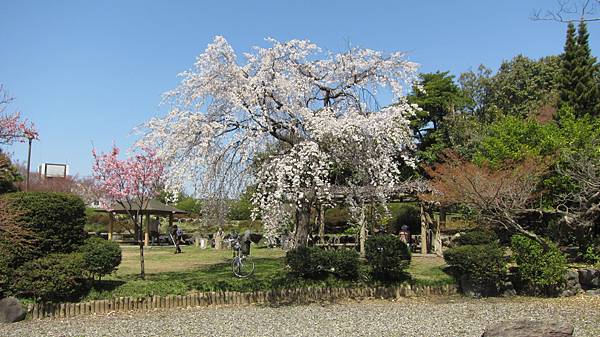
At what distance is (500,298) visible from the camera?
9.46m

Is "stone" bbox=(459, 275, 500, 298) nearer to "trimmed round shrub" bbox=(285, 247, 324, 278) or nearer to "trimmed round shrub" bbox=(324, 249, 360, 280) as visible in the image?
"trimmed round shrub" bbox=(324, 249, 360, 280)

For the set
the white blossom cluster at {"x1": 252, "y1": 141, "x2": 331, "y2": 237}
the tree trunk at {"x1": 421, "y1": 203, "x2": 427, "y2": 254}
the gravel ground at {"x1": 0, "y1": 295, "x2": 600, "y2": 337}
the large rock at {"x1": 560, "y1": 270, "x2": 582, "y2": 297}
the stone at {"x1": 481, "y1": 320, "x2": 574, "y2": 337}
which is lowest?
the gravel ground at {"x1": 0, "y1": 295, "x2": 600, "y2": 337}

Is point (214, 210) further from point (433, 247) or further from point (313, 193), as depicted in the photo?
Answer: point (433, 247)

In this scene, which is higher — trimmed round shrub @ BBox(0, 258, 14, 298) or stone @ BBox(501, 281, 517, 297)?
trimmed round shrub @ BBox(0, 258, 14, 298)

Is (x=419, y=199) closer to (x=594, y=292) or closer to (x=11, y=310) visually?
(x=594, y=292)

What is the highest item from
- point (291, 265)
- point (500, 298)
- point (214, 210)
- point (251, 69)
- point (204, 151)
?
point (251, 69)

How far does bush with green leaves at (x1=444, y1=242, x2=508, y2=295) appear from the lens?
9.53 metres

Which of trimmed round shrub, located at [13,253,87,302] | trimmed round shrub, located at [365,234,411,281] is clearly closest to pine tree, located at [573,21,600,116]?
trimmed round shrub, located at [365,234,411,281]

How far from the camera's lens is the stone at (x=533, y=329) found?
4605mm

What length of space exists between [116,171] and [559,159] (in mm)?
12501

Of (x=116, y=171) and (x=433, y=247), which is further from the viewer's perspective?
(x=433, y=247)

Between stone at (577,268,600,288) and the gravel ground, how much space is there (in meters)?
0.64

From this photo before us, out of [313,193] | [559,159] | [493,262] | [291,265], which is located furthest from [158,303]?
[559,159]

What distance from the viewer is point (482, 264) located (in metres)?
9.49
